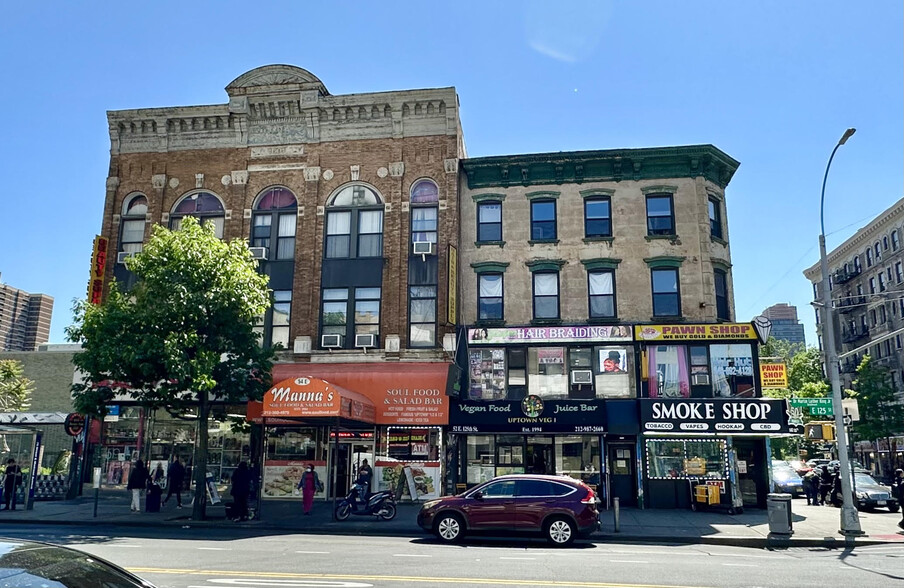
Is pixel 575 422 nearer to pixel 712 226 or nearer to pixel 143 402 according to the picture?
pixel 712 226

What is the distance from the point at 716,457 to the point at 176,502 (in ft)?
62.4

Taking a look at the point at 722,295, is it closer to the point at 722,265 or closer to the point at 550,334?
the point at 722,265

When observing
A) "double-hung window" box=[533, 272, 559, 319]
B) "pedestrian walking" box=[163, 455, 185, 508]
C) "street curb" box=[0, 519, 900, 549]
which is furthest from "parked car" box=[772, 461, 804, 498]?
"pedestrian walking" box=[163, 455, 185, 508]

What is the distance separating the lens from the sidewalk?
56.3 feet

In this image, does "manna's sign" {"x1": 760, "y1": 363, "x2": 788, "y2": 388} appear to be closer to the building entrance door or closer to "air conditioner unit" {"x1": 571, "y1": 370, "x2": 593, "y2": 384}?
the building entrance door

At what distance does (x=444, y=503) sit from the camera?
16031 mm

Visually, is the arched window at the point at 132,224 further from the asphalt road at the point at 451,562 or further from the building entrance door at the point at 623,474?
the building entrance door at the point at 623,474

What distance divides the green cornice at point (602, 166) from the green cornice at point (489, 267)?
10.3ft

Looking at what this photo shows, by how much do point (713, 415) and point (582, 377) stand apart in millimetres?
4580

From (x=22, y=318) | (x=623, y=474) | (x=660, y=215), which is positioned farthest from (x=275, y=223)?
(x=22, y=318)

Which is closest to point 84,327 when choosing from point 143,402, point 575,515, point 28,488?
point 143,402

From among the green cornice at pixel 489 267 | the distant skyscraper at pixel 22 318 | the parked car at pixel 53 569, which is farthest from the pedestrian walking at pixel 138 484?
the distant skyscraper at pixel 22 318

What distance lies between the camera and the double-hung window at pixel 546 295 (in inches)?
1037

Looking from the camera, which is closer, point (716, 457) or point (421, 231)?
point (716, 457)
